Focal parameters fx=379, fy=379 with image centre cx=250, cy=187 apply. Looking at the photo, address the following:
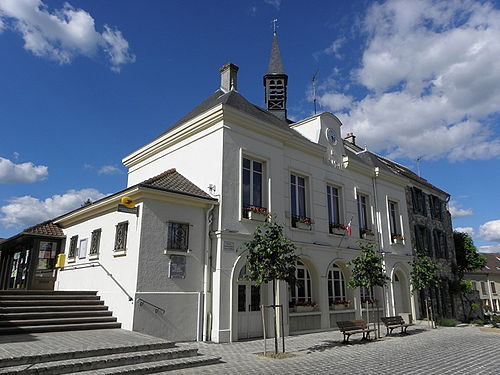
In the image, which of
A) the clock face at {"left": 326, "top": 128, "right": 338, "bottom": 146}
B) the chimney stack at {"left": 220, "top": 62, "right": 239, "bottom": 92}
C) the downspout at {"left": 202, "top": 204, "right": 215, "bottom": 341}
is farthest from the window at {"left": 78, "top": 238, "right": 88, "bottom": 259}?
the clock face at {"left": 326, "top": 128, "right": 338, "bottom": 146}

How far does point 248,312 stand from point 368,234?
876 centimetres

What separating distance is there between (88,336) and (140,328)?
4.88ft

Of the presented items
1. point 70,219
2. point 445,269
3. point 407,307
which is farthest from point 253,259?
point 445,269

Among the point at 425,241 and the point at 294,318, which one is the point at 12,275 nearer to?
the point at 294,318

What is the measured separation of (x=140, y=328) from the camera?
10.4 meters

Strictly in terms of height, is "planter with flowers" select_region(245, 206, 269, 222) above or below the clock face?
below

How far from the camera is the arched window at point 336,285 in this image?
52.2 feet

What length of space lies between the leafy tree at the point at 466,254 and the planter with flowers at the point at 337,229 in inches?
636

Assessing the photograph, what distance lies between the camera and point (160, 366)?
24.9 ft

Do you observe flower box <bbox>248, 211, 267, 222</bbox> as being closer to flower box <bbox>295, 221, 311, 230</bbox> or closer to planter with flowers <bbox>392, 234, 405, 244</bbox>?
flower box <bbox>295, 221, 311, 230</bbox>

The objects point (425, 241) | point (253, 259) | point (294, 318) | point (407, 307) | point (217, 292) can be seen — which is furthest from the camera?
point (425, 241)

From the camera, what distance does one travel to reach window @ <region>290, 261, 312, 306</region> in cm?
1459

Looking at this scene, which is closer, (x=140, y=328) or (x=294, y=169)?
(x=140, y=328)

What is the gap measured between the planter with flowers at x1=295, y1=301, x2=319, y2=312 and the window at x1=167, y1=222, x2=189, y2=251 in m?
5.09
